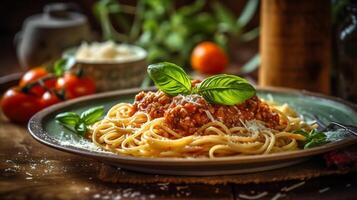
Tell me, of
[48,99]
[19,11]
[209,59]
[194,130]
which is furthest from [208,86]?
[19,11]

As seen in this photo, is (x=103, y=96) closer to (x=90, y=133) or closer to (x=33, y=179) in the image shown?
(x=90, y=133)

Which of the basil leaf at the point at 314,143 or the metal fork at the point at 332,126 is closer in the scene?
the basil leaf at the point at 314,143

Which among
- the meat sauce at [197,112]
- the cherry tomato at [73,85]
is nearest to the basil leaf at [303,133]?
the meat sauce at [197,112]

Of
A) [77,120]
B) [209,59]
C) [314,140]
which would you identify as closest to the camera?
[314,140]

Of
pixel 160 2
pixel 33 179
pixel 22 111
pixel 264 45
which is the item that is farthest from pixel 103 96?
pixel 160 2

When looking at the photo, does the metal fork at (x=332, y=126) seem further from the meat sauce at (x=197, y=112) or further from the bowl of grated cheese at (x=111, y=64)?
the bowl of grated cheese at (x=111, y=64)

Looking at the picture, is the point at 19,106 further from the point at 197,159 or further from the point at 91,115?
the point at 197,159
